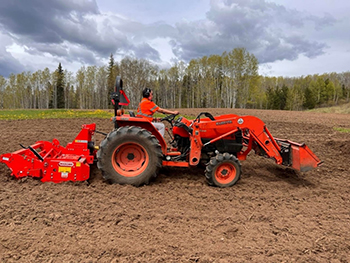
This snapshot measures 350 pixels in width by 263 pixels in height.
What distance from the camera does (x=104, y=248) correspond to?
2930mm

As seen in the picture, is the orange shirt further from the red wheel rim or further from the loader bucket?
the loader bucket

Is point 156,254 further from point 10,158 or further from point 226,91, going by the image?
point 226,91

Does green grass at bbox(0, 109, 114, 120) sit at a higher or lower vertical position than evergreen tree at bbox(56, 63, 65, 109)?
lower

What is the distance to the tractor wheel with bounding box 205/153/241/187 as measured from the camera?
497cm

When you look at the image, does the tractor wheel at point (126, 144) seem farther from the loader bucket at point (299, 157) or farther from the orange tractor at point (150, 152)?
the loader bucket at point (299, 157)

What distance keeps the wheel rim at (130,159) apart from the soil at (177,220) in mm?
379

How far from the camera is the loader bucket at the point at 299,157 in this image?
5.07 m

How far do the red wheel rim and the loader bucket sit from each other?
1.16 metres

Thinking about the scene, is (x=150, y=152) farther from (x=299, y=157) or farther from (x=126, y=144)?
(x=299, y=157)

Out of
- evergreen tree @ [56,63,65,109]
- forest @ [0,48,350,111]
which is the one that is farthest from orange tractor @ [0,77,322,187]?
evergreen tree @ [56,63,65,109]

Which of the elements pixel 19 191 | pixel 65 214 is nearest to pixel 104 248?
pixel 65 214

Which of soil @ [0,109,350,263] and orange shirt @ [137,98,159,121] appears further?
orange shirt @ [137,98,159,121]

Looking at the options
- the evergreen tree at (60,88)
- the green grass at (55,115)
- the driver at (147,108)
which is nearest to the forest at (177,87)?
the evergreen tree at (60,88)

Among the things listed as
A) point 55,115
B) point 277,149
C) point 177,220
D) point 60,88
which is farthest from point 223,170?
point 60,88
